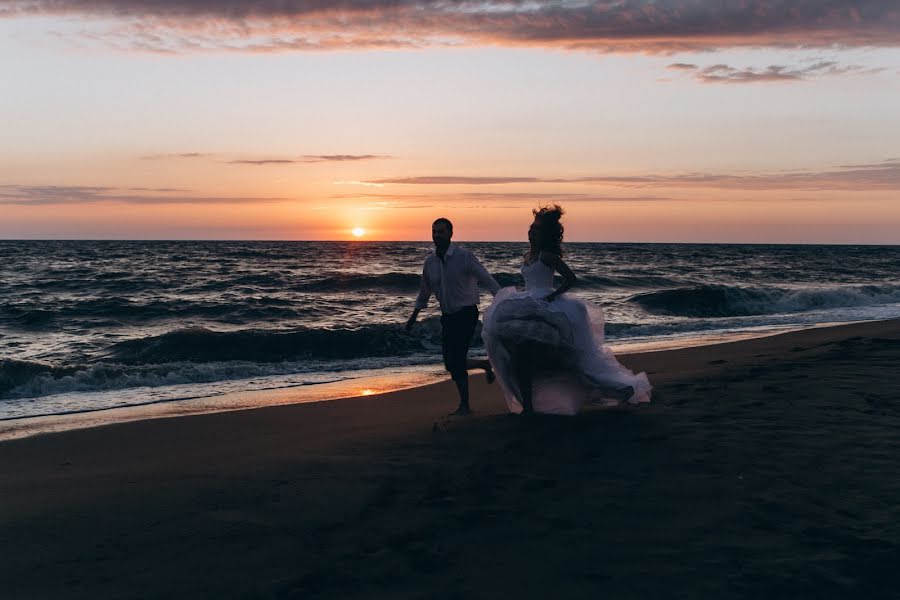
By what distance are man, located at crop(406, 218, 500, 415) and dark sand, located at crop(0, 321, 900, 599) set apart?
651 millimetres

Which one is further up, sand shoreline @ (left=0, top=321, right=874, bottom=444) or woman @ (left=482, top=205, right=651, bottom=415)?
woman @ (left=482, top=205, right=651, bottom=415)

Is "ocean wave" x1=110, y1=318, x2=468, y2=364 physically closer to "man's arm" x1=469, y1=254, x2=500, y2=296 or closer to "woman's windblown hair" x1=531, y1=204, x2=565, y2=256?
"man's arm" x1=469, y1=254, x2=500, y2=296

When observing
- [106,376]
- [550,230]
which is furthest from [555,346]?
[106,376]

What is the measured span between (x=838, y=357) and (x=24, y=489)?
32.7 feet

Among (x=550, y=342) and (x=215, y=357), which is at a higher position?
(x=550, y=342)

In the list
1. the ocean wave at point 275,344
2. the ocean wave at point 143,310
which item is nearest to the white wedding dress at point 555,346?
the ocean wave at point 275,344

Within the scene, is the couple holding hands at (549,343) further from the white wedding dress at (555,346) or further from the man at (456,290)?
the man at (456,290)

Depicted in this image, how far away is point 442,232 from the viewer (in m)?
7.75

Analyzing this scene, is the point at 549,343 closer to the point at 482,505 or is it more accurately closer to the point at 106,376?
the point at 482,505

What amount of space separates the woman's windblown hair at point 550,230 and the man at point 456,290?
85cm

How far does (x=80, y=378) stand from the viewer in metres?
11.8

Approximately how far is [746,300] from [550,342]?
24088 millimetres

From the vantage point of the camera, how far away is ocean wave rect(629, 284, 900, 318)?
26672 millimetres

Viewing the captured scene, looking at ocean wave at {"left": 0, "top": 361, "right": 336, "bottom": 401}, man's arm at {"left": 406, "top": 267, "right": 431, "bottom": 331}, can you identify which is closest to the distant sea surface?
ocean wave at {"left": 0, "top": 361, "right": 336, "bottom": 401}
